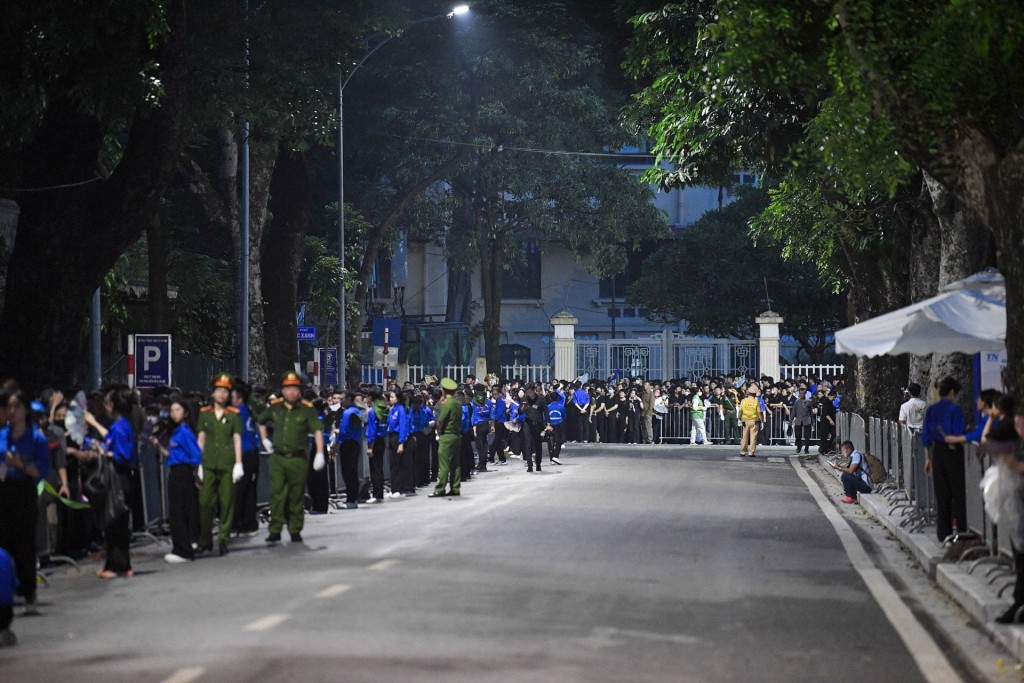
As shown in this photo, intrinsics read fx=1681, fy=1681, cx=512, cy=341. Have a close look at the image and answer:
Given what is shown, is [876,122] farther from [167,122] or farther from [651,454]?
[651,454]

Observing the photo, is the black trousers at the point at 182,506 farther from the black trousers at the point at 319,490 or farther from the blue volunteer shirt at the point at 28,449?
the black trousers at the point at 319,490

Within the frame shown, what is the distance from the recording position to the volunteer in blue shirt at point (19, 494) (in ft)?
40.0

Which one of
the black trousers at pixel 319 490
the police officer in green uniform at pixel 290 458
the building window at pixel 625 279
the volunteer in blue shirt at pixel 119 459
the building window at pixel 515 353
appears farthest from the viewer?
the building window at pixel 515 353

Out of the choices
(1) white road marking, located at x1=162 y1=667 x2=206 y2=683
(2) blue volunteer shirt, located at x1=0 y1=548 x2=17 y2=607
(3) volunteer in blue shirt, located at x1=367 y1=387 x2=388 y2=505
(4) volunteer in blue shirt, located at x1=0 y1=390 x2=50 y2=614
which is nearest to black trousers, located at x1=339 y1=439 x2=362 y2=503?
(3) volunteer in blue shirt, located at x1=367 y1=387 x2=388 y2=505

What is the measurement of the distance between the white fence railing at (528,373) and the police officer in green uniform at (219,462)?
32937mm

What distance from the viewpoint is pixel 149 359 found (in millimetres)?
24266

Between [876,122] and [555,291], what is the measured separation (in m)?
58.7

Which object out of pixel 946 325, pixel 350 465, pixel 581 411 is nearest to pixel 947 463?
pixel 946 325

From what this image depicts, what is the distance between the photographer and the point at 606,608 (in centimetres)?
1190

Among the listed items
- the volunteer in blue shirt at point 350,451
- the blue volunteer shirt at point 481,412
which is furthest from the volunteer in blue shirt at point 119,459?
the blue volunteer shirt at point 481,412

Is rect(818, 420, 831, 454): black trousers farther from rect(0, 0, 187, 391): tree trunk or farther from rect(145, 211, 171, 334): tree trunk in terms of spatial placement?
rect(0, 0, 187, 391): tree trunk

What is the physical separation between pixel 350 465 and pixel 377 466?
61.9 inches

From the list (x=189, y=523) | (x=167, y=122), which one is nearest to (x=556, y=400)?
(x=167, y=122)

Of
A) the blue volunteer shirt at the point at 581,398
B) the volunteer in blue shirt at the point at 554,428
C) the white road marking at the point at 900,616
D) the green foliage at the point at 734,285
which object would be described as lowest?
the white road marking at the point at 900,616
